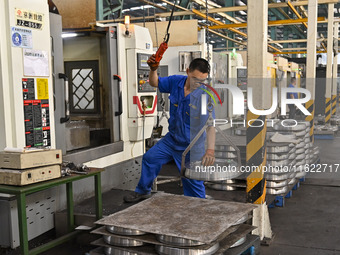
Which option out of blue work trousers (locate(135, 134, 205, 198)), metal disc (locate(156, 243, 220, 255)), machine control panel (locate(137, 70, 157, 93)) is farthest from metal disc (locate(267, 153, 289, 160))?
metal disc (locate(156, 243, 220, 255))

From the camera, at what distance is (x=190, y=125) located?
3.37 meters

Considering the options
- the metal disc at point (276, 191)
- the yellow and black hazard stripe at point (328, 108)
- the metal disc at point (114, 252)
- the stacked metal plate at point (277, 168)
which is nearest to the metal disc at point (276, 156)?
the stacked metal plate at point (277, 168)

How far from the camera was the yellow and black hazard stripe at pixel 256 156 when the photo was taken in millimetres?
3250

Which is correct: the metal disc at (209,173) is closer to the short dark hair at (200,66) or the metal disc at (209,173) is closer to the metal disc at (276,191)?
the short dark hair at (200,66)

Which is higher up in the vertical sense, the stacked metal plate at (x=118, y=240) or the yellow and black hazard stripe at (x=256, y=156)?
the yellow and black hazard stripe at (x=256, y=156)

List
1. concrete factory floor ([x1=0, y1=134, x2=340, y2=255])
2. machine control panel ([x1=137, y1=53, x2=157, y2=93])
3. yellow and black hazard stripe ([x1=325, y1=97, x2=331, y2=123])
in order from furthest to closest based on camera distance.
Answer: yellow and black hazard stripe ([x1=325, y1=97, x2=331, y2=123]), machine control panel ([x1=137, y1=53, x2=157, y2=93]), concrete factory floor ([x1=0, y1=134, x2=340, y2=255])

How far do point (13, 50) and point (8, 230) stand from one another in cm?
128

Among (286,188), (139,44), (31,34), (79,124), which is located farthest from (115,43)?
(286,188)

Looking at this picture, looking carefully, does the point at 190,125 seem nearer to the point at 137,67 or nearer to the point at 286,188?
the point at 137,67

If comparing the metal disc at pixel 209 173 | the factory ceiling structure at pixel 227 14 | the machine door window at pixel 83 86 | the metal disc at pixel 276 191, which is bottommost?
the metal disc at pixel 276 191

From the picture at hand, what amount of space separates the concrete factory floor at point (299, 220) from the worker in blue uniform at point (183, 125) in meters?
0.49

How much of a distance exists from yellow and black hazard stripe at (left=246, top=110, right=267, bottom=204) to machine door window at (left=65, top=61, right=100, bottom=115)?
1.81 metres

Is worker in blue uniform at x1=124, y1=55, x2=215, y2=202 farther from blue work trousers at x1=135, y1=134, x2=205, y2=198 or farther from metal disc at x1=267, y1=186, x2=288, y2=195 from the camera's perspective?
metal disc at x1=267, y1=186, x2=288, y2=195

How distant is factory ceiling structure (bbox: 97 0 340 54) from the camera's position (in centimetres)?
845
